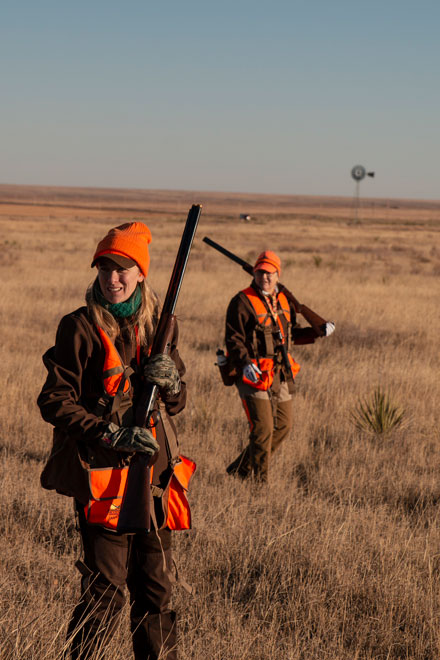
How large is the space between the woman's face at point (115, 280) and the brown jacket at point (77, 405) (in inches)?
4.5

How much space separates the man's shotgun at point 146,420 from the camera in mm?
2488

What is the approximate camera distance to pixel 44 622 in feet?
10.2

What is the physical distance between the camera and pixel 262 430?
17.8ft

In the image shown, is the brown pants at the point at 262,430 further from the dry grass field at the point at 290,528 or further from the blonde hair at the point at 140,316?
the blonde hair at the point at 140,316

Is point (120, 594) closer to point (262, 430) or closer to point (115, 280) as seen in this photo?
point (115, 280)

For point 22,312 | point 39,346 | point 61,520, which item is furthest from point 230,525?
point 22,312

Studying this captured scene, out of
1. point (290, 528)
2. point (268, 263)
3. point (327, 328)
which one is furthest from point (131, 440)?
point (327, 328)

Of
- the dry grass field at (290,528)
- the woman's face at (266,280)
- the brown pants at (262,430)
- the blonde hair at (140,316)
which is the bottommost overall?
the dry grass field at (290,528)

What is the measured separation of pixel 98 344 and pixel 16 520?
8.07 feet

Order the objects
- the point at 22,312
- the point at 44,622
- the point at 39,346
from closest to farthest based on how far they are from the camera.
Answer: the point at 44,622 → the point at 39,346 → the point at 22,312

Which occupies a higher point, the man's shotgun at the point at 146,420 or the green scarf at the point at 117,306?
the green scarf at the point at 117,306

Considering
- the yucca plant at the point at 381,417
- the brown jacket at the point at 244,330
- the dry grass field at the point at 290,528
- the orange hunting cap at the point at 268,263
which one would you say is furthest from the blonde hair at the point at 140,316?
the yucca plant at the point at 381,417

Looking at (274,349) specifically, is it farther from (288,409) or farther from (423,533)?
(423,533)

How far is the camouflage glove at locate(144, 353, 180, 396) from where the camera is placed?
2623 mm
